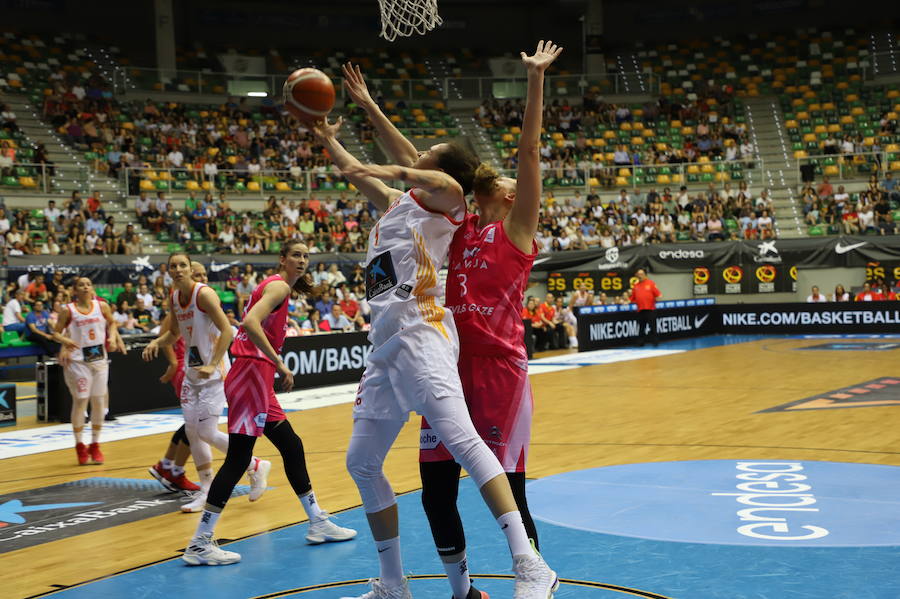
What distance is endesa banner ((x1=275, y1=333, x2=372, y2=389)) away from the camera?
1492 centimetres

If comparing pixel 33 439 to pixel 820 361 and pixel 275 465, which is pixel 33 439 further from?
pixel 820 361

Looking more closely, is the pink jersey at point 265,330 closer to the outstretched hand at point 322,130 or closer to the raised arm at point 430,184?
the outstretched hand at point 322,130

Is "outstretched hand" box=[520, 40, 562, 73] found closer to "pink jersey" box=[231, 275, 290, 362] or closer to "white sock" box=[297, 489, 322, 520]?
"pink jersey" box=[231, 275, 290, 362]

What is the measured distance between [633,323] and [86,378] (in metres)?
15.1

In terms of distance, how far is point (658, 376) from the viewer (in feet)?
52.1

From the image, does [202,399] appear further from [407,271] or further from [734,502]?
[734,502]

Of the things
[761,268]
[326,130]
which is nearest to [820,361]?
[761,268]

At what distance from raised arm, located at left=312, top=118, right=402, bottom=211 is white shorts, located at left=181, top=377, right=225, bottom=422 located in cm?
300

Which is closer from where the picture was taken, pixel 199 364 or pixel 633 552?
pixel 633 552

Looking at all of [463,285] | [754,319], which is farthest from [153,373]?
[754,319]

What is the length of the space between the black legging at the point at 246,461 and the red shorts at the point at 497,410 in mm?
1899

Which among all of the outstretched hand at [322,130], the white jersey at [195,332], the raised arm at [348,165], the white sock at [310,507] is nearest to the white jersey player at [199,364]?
the white jersey at [195,332]

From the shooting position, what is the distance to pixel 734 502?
676 cm

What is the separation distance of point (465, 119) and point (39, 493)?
27.4 m
